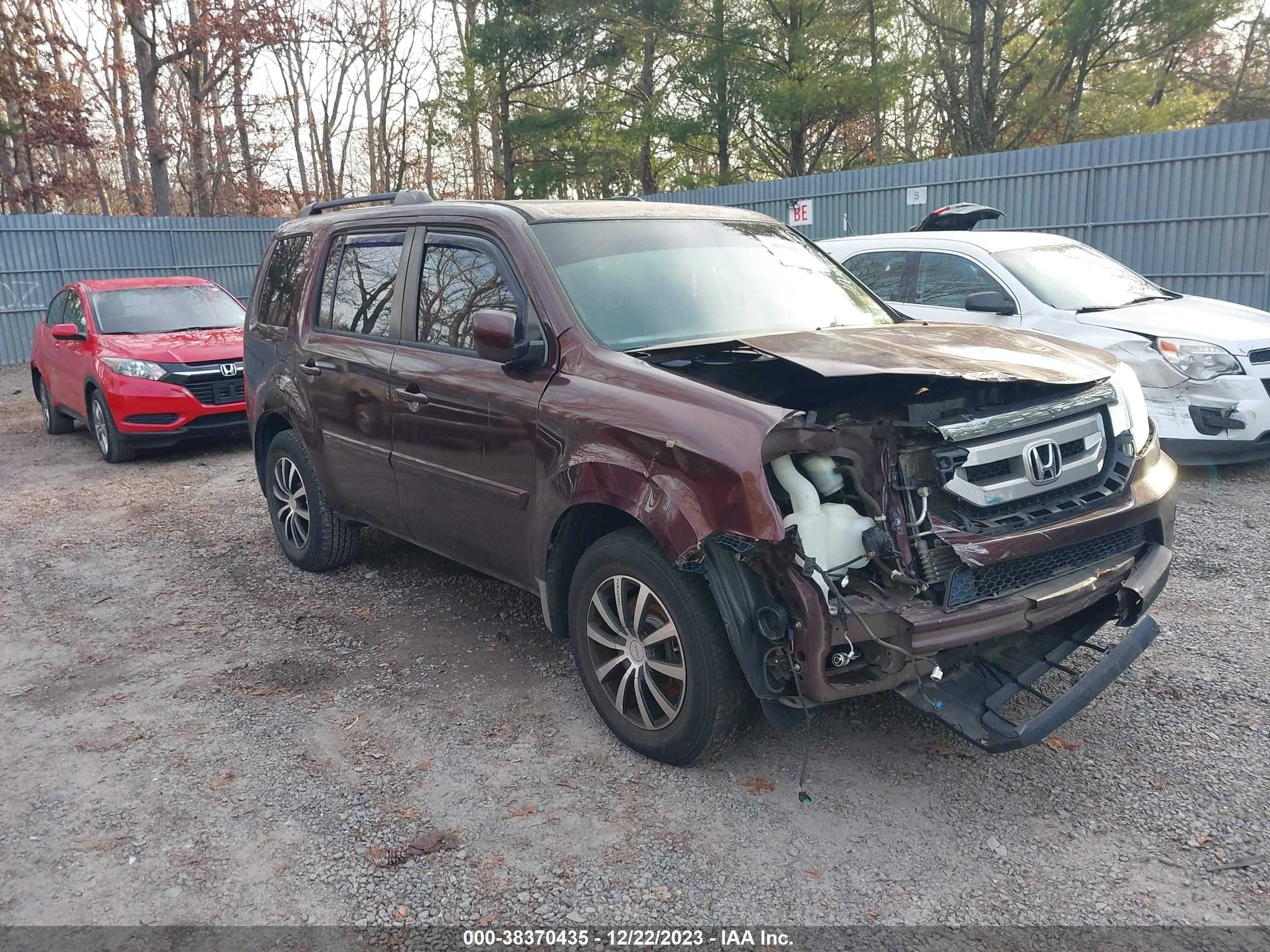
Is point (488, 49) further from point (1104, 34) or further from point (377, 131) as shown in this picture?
point (1104, 34)

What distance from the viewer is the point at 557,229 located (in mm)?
4152

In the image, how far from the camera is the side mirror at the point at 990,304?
7.00 metres

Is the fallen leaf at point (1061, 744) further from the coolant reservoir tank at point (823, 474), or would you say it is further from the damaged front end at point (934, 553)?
the coolant reservoir tank at point (823, 474)

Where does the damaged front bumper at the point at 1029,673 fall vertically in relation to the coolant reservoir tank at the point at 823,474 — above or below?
below

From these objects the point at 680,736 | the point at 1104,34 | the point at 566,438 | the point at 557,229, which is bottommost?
the point at 680,736

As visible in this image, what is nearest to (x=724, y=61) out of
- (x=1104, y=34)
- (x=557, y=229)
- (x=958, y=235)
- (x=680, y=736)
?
(x=1104, y=34)

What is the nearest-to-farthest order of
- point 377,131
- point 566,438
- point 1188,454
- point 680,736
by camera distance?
point 680,736, point 566,438, point 1188,454, point 377,131

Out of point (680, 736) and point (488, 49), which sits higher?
point (488, 49)

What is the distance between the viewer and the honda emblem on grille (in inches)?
126

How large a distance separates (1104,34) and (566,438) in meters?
22.0

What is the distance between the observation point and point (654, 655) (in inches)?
134

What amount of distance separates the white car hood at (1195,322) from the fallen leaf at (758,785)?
504cm

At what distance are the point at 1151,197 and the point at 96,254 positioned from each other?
18.0 metres

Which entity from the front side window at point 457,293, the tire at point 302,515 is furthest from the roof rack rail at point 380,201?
the tire at point 302,515
